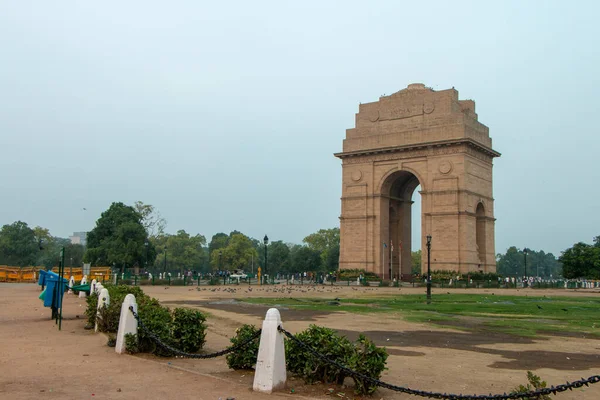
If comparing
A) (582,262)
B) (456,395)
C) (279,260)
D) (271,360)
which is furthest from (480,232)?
(279,260)

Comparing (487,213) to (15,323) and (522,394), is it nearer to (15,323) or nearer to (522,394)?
Answer: (15,323)

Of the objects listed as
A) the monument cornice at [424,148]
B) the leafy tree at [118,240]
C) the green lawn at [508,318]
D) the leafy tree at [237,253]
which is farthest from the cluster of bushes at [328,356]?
the leafy tree at [237,253]

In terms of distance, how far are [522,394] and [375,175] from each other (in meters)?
47.3

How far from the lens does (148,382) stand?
23.9ft

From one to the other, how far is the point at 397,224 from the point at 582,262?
78.0 ft

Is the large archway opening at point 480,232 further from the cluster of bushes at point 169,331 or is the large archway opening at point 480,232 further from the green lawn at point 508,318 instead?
the cluster of bushes at point 169,331

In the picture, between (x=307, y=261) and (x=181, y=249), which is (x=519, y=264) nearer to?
(x=307, y=261)

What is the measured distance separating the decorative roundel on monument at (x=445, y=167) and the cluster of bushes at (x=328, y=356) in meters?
42.7

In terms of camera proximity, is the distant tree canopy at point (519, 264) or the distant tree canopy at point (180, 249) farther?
the distant tree canopy at point (519, 264)

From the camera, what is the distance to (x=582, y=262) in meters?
62.5

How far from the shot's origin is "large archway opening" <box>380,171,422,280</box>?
173 ft

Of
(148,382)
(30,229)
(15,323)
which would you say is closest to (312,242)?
(30,229)

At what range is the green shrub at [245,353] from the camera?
26.3 ft

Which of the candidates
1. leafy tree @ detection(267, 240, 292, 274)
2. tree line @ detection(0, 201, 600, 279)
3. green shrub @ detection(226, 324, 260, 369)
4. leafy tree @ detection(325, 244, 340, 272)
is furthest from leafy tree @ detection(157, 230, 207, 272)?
green shrub @ detection(226, 324, 260, 369)
